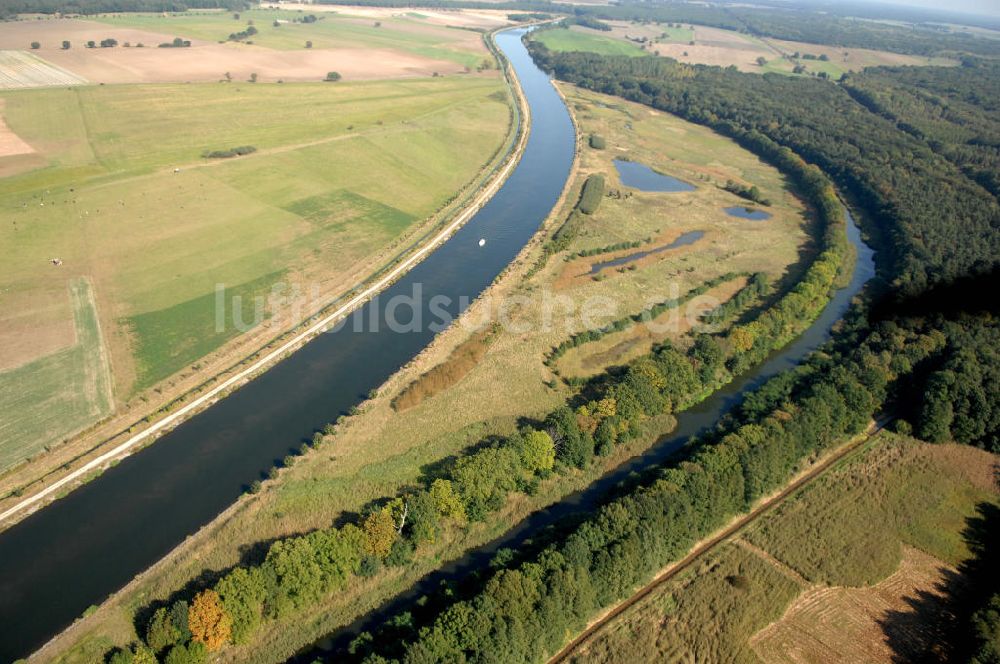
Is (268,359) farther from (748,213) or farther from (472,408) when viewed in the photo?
(748,213)

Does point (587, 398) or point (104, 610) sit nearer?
point (104, 610)

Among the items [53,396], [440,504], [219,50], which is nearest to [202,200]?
[53,396]

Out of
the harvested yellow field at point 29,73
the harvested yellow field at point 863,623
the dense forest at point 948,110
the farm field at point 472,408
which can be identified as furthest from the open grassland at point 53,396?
the dense forest at point 948,110

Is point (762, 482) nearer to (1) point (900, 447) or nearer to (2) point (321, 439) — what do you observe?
(1) point (900, 447)

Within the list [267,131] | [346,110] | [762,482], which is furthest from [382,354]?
[346,110]

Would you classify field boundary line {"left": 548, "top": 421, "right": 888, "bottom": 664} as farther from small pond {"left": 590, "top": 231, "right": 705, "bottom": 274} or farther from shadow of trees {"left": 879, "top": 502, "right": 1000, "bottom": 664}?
small pond {"left": 590, "top": 231, "right": 705, "bottom": 274}

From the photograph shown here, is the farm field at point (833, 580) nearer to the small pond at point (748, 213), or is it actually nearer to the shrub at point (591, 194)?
the shrub at point (591, 194)

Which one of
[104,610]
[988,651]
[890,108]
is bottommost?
[104,610]
